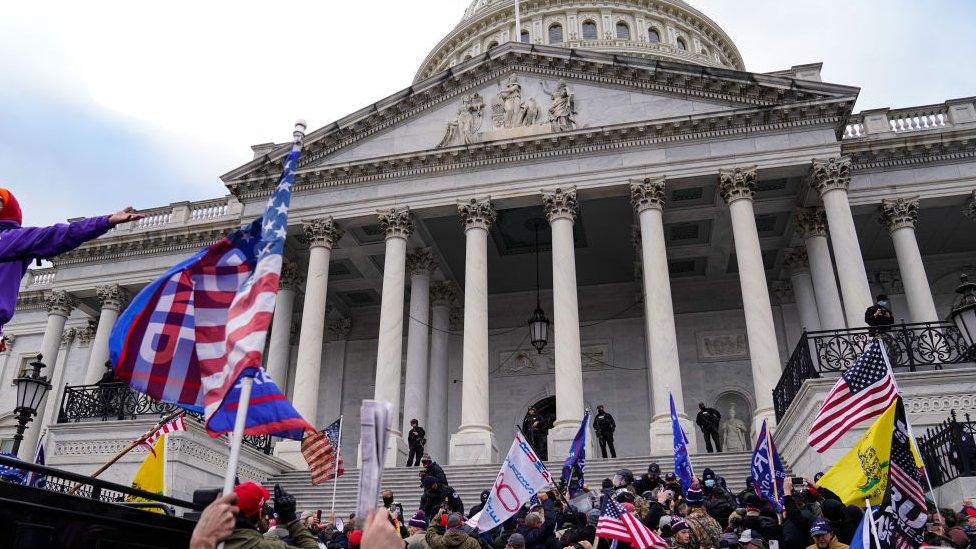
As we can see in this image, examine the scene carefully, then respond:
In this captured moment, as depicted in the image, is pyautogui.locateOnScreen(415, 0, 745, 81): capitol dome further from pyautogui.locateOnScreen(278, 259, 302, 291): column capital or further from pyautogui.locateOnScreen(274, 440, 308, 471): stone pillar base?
pyautogui.locateOnScreen(274, 440, 308, 471): stone pillar base

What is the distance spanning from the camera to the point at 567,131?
984 inches

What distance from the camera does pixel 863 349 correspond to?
17562 mm

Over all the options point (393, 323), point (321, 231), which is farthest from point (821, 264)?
point (321, 231)

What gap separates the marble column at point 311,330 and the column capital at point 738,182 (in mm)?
13510

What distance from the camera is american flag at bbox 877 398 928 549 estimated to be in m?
7.77

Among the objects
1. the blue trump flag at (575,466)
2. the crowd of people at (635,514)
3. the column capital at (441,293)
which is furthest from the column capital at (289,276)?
the crowd of people at (635,514)

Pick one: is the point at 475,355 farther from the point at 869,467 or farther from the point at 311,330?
the point at 869,467

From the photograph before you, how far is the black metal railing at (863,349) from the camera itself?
16.7 m

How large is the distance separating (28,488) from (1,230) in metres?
2.69

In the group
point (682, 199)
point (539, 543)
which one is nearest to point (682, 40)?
point (682, 199)

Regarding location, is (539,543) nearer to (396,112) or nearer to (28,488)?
(28,488)

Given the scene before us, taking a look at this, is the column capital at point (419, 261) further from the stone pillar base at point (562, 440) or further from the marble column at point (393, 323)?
the stone pillar base at point (562, 440)

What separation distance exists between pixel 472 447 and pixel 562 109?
39.0 feet

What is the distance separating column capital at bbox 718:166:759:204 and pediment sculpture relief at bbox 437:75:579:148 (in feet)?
17.6
